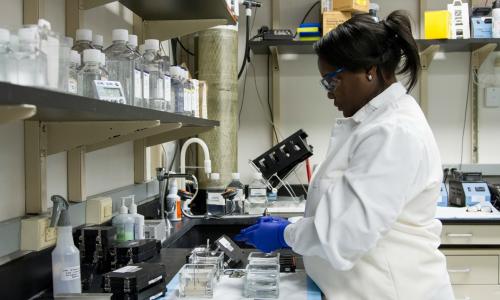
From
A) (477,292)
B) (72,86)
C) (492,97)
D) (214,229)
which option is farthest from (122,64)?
(492,97)

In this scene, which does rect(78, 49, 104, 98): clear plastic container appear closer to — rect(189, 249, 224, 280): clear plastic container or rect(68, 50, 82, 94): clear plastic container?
rect(68, 50, 82, 94): clear plastic container

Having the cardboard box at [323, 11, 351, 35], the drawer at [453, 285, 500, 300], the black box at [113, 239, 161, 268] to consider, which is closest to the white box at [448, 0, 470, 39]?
the cardboard box at [323, 11, 351, 35]

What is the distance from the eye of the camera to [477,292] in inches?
104

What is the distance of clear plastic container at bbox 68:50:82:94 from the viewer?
3.55ft

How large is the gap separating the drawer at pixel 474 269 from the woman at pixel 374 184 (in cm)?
143

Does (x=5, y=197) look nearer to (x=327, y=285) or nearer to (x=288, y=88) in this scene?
(x=327, y=285)

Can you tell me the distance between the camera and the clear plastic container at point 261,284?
132 centimetres

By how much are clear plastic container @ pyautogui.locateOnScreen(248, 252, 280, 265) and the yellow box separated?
214cm

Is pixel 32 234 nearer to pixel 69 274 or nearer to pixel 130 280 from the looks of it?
pixel 69 274

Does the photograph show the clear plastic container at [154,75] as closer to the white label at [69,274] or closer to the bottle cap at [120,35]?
the bottle cap at [120,35]

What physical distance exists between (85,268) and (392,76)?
107 centimetres

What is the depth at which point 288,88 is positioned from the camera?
352 centimetres

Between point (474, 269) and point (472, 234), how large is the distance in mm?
189

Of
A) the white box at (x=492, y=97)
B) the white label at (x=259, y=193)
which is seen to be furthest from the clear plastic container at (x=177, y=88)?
the white box at (x=492, y=97)
